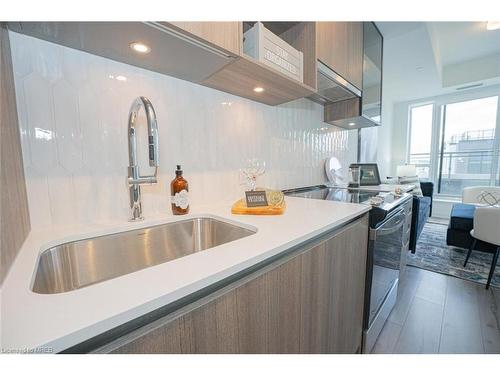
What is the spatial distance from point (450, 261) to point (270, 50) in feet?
9.31

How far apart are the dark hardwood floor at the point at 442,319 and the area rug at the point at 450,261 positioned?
0.62 ft

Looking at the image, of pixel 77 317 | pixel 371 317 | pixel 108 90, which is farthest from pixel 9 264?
pixel 371 317

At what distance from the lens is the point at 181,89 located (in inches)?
39.9

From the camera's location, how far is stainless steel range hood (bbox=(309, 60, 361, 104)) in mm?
1281

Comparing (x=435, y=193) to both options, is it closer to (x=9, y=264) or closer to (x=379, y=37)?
(x=379, y=37)

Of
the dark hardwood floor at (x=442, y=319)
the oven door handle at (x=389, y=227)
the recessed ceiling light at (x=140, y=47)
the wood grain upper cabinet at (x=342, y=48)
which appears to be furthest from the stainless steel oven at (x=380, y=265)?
the recessed ceiling light at (x=140, y=47)

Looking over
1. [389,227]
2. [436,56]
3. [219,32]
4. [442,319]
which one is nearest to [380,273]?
[389,227]

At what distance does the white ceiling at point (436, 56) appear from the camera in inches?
84.9

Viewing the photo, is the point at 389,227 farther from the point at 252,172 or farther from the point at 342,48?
the point at 342,48

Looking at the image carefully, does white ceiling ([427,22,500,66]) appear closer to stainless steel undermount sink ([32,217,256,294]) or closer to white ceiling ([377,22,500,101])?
white ceiling ([377,22,500,101])

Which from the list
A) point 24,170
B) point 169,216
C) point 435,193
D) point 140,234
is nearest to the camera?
point 24,170

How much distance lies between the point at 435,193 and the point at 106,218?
18.2 ft

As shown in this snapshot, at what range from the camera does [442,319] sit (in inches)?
56.6

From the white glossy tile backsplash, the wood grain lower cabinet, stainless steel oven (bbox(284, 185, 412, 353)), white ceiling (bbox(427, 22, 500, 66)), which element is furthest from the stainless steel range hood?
white ceiling (bbox(427, 22, 500, 66))
